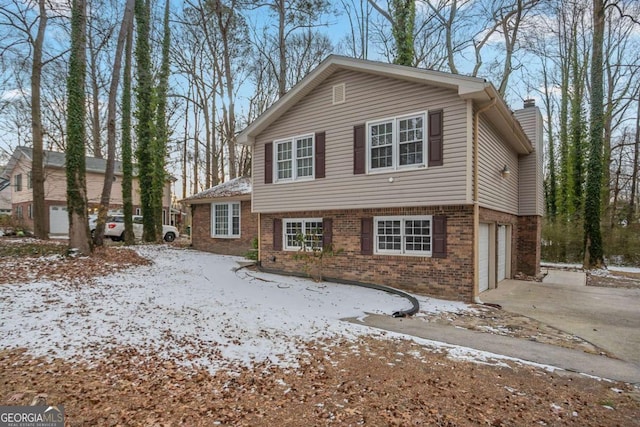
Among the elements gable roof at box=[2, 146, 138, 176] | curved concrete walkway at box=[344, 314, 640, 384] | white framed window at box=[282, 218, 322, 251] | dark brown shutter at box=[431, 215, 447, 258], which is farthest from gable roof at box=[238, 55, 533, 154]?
gable roof at box=[2, 146, 138, 176]

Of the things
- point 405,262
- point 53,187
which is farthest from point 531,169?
point 53,187

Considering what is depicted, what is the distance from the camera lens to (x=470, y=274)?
8.01 m

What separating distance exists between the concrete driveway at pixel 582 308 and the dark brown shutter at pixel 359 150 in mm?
4489

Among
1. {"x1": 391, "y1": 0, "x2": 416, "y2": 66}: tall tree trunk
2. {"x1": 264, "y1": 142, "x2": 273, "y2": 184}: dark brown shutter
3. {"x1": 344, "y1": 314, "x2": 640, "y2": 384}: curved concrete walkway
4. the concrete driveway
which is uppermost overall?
{"x1": 391, "y1": 0, "x2": 416, "y2": 66}: tall tree trunk

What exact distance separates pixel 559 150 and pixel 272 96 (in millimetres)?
18644

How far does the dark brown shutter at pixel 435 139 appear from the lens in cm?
821

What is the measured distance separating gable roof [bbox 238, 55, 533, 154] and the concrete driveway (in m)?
4.59

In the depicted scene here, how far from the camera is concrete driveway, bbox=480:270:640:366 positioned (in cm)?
565

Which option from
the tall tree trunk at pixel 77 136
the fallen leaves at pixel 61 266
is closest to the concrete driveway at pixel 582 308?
the fallen leaves at pixel 61 266

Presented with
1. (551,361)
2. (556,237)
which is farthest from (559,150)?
(551,361)

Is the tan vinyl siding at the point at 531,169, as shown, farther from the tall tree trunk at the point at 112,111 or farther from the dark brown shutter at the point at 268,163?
the tall tree trunk at the point at 112,111

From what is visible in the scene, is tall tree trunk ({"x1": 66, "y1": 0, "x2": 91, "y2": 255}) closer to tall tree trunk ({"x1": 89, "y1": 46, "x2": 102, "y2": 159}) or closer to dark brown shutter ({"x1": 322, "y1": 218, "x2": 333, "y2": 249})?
dark brown shutter ({"x1": 322, "y1": 218, "x2": 333, "y2": 249})

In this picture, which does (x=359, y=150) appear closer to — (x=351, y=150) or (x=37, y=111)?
(x=351, y=150)

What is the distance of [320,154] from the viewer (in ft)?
34.0
